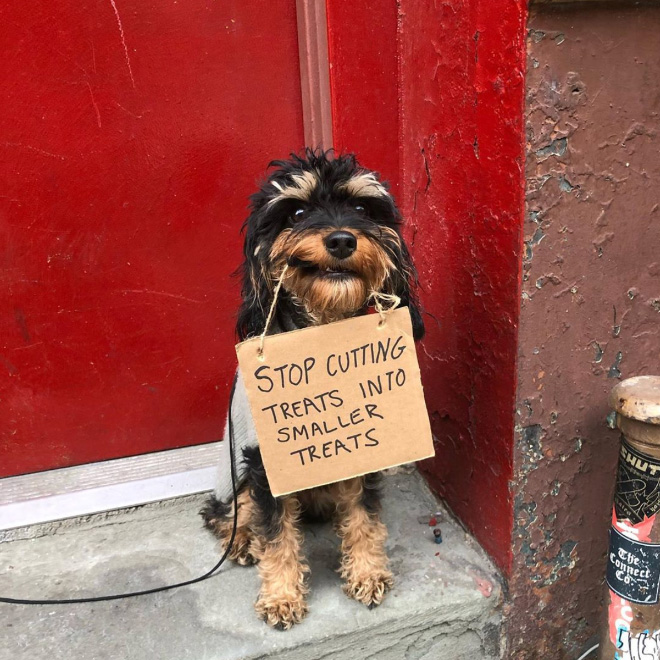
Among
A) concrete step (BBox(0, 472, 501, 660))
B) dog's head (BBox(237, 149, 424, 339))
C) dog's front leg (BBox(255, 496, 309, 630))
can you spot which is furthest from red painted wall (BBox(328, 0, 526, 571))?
dog's front leg (BBox(255, 496, 309, 630))

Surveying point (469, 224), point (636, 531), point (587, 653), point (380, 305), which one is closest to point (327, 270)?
point (380, 305)

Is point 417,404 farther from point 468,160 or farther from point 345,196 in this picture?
point 468,160

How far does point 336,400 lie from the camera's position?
5.77 ft

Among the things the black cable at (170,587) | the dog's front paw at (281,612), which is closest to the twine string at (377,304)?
the black cable at (170,587)

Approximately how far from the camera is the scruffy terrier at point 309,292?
165cm

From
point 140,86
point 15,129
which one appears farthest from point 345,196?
point 15,129

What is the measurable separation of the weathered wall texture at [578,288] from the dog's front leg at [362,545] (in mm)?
502

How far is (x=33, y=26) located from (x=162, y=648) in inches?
92.7

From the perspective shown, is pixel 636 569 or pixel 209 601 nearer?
pixel 636 569

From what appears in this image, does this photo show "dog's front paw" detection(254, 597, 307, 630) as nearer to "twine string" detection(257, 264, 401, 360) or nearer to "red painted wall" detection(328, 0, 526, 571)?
"red painted wall" detection(328, 0, 526, 571)

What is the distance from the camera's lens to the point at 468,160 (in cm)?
195

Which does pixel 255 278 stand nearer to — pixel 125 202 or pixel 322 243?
pixel 322 243

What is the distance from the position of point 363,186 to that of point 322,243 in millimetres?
263

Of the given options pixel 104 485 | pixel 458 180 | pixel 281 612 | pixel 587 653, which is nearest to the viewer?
pixel 281 612
